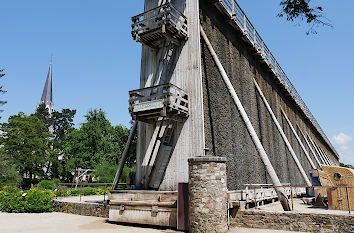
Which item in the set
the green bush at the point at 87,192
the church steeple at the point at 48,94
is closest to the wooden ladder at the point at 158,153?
the green bush at the point at 87,192

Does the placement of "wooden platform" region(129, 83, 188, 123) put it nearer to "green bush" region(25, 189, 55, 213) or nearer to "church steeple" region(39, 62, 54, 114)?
"green bush" region(25, 189, 55, 213)

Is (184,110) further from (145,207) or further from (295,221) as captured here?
(295,221)

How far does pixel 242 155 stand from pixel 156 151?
5.96 metres

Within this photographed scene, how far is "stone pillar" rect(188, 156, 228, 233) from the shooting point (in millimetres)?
7871

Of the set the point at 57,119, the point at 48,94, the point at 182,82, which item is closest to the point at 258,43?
the point at 182,82

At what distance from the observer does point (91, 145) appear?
130ft

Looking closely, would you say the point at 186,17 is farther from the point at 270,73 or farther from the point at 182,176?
the point at 270,73

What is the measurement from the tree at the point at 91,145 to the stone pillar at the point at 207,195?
101 ft

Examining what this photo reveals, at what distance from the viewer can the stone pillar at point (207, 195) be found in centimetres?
787

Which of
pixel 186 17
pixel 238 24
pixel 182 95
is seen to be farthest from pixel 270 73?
pixel 182 95

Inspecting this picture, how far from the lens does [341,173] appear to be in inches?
392

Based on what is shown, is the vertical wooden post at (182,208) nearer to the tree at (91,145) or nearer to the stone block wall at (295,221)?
the stone block wall at (295,221)

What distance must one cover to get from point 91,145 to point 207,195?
114ft

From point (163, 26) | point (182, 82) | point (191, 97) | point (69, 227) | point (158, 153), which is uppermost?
point (163, 26)
